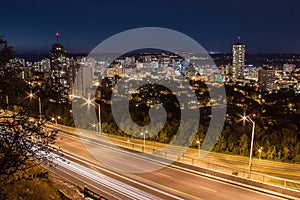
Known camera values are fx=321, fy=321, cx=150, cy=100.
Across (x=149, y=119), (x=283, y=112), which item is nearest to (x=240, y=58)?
(x=283, y=112)

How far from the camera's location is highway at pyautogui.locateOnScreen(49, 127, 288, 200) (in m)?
8.88

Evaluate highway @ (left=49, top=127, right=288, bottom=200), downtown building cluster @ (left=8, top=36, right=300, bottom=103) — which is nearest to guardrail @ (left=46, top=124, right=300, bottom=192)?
highway @ (left=49, top=127, right=288, bottom=200)

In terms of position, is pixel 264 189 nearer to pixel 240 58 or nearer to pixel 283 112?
pixel 283 112

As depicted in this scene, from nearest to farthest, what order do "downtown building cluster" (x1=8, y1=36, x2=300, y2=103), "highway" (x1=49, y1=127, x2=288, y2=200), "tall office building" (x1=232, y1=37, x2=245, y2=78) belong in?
"highway" (x1=49, y1=127, x2=288, y2=200)
"downtown building cluster" (x1=8, y1=36, x2=300, y2=103)
"tall office building" (x1=232, y1=37, x2=245, y2=78)

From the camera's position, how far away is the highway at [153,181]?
8875mm

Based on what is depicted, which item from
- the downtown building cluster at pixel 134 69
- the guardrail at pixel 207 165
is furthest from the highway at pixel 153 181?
the downtown building cluster at pixel 134 69

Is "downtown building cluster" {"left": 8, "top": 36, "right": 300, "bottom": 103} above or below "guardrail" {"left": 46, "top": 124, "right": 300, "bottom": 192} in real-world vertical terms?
above

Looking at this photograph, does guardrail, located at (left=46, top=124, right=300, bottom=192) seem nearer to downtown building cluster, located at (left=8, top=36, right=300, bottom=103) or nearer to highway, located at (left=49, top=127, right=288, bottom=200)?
highway, located at (left=49, top=127, right=288, bottom=200)

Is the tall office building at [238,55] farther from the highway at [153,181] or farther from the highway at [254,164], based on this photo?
the highway at [153,181]

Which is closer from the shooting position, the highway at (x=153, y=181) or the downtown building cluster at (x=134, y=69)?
the highway at (x=153, y=181)

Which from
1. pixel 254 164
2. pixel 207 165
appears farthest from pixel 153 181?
pixel 254 164

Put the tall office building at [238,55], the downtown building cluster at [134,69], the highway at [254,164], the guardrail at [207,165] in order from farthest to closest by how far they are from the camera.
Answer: the tall office building at [238,55], the downtown building cluster at [134,69], the highway at [254,164], the guardrail at [207,165]

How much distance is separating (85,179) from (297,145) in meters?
8.13

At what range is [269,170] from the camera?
11.8m
